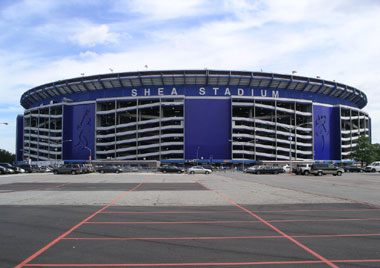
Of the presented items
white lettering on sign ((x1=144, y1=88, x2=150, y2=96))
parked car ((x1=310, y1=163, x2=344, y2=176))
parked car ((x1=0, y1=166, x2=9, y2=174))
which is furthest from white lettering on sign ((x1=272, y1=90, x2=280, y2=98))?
parked car ((x1=0, y1=166, x2=9, y2=174))

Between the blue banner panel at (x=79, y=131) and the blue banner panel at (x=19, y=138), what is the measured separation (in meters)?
32.2

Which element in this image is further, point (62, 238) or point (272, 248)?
point (62, 238)

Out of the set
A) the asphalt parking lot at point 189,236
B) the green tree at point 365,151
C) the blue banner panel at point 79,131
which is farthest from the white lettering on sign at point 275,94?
the asphalt parking lot at point 189,236

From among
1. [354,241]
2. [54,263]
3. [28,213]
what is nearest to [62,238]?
[54,263]

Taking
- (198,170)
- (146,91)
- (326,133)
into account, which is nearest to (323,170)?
(198,170)

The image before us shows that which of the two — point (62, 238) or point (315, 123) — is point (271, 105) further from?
point (62, 238)

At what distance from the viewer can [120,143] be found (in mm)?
90500

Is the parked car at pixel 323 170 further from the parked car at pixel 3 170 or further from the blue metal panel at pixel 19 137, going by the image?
the blue metal panel at pixel 19 137

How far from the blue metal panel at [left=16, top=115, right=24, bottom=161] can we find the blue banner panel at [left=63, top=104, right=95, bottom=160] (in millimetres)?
32178

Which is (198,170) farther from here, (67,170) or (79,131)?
(79,131)

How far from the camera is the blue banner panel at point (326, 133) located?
93.9m

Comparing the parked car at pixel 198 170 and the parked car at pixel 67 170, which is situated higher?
the parked car at pixel 67 170

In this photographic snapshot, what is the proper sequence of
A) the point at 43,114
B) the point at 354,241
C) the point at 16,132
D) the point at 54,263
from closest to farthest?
the point at 54,263
the point at 354,241
the point at 43,114
the point at 16,132

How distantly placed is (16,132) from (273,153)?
318 feet
